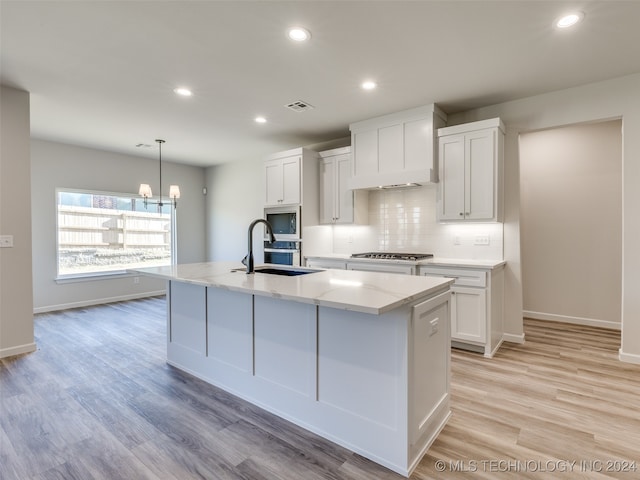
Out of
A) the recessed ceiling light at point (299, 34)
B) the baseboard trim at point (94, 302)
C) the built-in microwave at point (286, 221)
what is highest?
the recessed ceiling light at point (299, 34)

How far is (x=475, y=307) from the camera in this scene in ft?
10.8

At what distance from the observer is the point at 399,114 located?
3807 mm

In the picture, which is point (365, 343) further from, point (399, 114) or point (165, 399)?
point (399, 114)

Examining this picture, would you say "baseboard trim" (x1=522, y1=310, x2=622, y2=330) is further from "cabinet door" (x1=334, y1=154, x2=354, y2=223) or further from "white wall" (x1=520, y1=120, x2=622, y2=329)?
"cabinet door" (x1=334, y1=154, x2=354, y2=223)

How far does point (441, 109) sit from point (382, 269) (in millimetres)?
1932

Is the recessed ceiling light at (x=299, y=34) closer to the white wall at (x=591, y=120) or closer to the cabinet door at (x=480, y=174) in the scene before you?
the cabinet door at (x=480, y=174)

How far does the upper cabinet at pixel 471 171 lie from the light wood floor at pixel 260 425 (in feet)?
4.88

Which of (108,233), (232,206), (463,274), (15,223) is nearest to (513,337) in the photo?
(463,274)

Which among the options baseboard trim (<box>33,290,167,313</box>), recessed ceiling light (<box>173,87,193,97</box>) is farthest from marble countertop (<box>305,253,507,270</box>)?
baseboard trim (<box>33,290,167,313</box>)

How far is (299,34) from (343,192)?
232cm

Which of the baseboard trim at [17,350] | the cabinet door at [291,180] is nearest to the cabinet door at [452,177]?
the cabinet door at [291,180]

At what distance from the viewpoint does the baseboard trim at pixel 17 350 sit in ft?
10.8

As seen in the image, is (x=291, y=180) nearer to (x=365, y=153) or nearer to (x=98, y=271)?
(x=365, y=153)

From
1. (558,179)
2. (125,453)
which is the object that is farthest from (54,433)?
(558,179)
